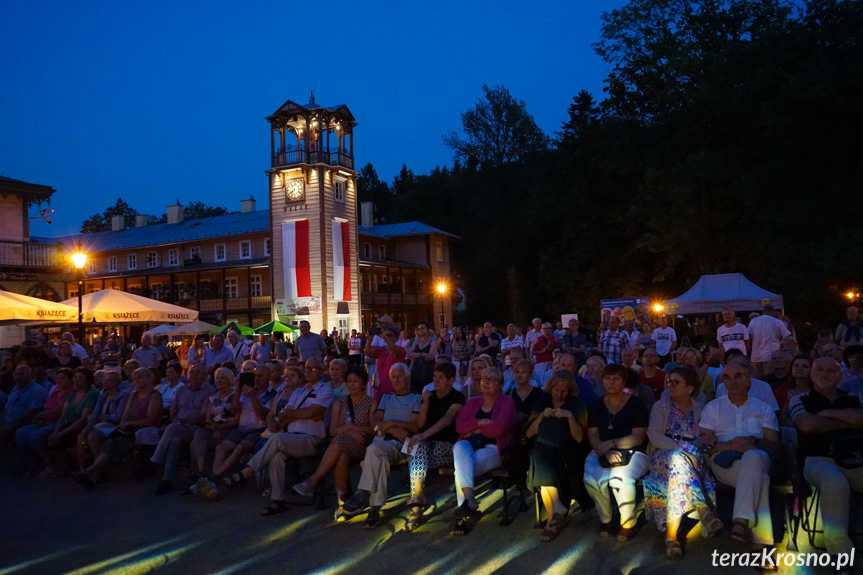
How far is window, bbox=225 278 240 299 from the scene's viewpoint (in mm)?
40031

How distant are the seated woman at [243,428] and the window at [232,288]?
111 feet

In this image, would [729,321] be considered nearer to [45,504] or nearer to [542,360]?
[542,360]

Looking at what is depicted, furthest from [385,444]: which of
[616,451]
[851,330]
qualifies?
[851,330]

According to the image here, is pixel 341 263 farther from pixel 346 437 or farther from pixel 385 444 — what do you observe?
pixel 385 444

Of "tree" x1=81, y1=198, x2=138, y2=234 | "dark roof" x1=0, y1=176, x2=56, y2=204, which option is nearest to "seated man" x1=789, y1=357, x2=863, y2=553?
"dark roof" x1=0, y1=176, x2=56, y2=204

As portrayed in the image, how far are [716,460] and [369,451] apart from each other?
2.68 metres

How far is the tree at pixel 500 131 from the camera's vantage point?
43.0 m

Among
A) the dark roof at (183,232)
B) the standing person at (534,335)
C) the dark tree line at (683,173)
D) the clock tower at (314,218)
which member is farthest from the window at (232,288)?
the standing person at (534,335)

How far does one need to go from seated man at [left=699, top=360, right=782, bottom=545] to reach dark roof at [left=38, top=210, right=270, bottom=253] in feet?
115

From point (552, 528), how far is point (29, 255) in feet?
70.2

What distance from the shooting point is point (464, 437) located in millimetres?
5664

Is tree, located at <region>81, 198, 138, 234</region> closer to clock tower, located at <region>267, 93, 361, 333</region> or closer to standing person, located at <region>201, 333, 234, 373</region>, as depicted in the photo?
clock tower, located at <region>267, 93, 361, 333</region>

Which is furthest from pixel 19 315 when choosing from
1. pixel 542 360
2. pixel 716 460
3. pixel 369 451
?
pixel 716 460

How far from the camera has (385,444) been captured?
5664 mm
